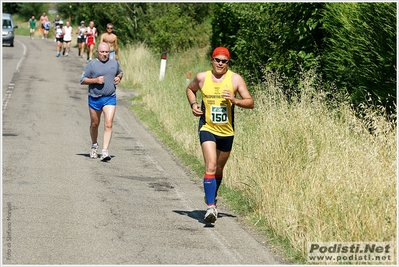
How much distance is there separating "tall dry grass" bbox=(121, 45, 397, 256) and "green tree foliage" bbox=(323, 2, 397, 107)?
47.2 inches

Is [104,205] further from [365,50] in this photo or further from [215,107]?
[365,50]

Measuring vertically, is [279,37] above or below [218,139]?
above

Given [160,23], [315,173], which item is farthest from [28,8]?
[315,173]

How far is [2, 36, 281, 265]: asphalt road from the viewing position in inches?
319

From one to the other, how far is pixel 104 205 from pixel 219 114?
189cm

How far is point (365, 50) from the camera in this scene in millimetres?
13742

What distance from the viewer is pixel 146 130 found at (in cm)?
1839

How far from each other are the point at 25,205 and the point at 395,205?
4.40 metres

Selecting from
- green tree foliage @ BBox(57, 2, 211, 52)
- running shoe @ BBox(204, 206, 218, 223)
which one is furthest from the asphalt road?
green tree foliage @ BBox(57, 2, 211, 52)

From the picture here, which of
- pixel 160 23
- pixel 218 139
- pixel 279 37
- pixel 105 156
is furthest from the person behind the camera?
pixel 160 23

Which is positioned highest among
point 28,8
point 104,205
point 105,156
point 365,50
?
point 365,50

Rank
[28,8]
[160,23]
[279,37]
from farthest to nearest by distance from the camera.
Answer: [28,8], [160,23], [279,37]

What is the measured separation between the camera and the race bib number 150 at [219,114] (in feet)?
31.6

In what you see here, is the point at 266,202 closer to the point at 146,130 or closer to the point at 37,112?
the point at 146,130
